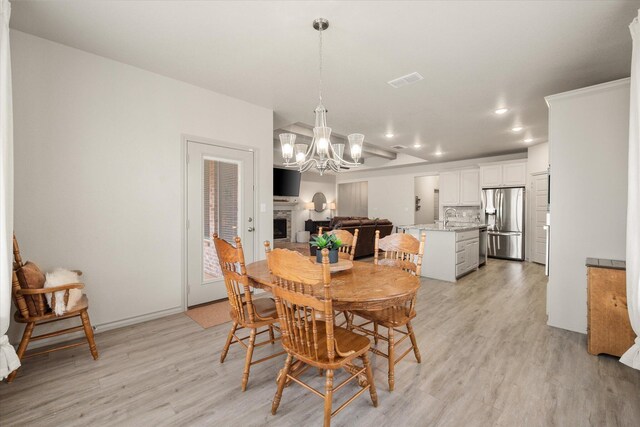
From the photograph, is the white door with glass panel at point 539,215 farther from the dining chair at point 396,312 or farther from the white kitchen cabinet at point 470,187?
the dining chair at point 396,312

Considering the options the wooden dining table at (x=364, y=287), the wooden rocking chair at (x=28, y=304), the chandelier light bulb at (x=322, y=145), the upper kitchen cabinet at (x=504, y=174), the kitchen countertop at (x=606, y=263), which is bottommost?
the wooden rocking chair at (x=28, y=304)

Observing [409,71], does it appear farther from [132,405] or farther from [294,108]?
[132,405]

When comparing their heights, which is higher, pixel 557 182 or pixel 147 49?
pixel 147 49

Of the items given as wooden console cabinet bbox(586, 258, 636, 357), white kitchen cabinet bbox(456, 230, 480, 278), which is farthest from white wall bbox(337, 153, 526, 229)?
wooden console cabinet bbox(586, 258, 636, 357)

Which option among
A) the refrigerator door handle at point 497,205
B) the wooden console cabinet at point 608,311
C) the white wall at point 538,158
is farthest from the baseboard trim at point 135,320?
the white wall at point 538,158

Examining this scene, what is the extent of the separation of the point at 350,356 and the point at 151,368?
1.65 metres

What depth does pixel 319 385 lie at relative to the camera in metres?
1.94

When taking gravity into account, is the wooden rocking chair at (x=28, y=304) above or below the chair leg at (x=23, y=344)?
above

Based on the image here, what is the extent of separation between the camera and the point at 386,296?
1.58m

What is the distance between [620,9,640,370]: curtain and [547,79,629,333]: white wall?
0.90 m

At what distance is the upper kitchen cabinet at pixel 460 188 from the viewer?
7.59m

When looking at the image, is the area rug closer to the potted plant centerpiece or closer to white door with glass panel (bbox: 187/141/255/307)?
white door with glass panel (bbox: 187/141/255/307)

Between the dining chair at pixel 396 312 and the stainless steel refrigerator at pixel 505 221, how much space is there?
5300mm

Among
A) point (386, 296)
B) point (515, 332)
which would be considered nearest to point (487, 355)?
point (515, 332)
